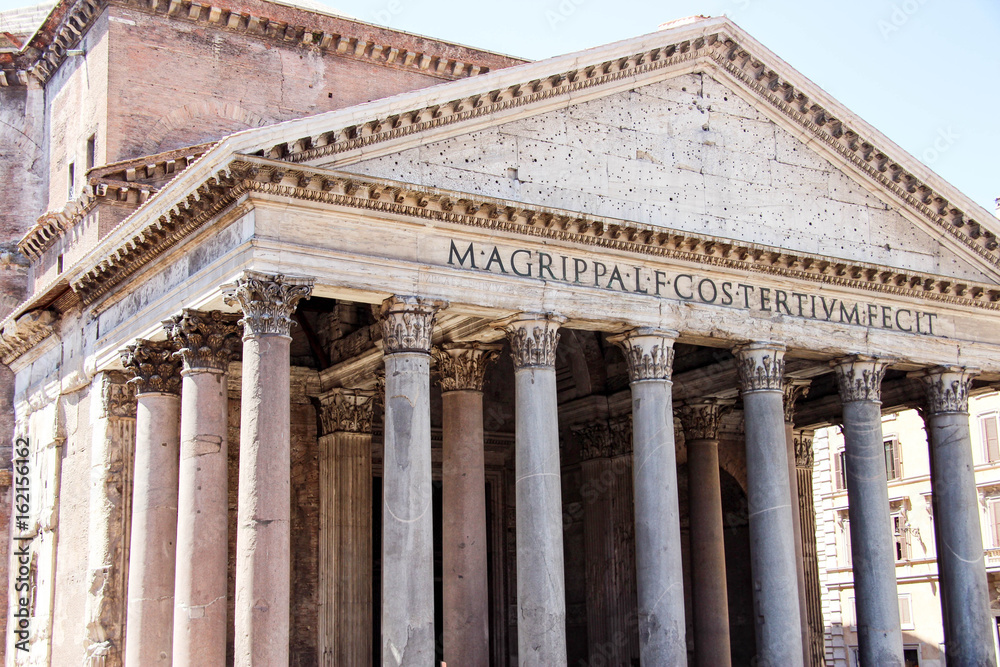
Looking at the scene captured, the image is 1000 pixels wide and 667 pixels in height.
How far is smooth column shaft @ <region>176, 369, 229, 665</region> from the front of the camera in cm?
1311

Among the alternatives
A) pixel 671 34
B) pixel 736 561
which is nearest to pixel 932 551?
pixel 736 561

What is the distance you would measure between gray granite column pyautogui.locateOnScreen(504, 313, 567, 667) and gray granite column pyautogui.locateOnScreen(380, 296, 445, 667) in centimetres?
122

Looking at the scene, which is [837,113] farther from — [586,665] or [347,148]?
[586,665]

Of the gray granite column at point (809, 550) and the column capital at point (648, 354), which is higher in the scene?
the column capital at point (648, 354)

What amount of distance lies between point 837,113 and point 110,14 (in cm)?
1077

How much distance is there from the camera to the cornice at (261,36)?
63.1ft

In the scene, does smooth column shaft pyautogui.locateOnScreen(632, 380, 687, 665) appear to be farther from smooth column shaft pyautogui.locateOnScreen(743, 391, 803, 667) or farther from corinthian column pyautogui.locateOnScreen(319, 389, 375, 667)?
corinthian column pyautogui.locateOnScreen(319, 389, 375, 667)

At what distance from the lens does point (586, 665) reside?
20188 millimetres

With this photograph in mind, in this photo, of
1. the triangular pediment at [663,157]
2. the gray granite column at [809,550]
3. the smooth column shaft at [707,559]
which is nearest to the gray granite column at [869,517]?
the triangular pediment at [663,157]

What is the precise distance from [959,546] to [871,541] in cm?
170

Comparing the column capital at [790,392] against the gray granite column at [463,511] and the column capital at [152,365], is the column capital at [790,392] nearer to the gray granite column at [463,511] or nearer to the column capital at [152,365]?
the gray granite column at [463,511]

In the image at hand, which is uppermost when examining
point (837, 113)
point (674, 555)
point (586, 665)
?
Result: point (837, 113)

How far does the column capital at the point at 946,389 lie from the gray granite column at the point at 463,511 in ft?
21.7

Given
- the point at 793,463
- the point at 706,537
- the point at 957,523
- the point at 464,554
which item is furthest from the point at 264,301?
the point at 957,523
